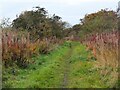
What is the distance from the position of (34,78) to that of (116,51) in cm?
317

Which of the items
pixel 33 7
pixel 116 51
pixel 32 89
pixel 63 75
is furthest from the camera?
pixel 33 7

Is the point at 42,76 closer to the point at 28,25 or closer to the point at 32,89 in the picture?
the point at 32,89

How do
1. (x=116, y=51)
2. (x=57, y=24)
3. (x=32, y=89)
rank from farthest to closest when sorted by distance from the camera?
(x=57, y=24)
(x=116, y=51)
(x=32, y=89)

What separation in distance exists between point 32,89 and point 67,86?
1.19 m

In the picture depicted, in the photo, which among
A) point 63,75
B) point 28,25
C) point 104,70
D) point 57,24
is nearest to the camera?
point 104,70

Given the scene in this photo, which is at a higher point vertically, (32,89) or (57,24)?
(57,24)

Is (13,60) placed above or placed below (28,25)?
below

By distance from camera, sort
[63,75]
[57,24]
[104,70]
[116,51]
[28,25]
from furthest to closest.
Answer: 1. [57,24]
2. [28,25]
3. [63,75]
4. [104,70]
5. [116,51]

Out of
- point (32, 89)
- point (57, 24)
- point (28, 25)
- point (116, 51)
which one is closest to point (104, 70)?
point (116, 51)

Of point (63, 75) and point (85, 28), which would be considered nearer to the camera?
point (63, 75)

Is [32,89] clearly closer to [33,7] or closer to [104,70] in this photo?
[104,70]

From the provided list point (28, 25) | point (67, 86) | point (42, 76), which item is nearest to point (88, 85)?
point (67, 86)

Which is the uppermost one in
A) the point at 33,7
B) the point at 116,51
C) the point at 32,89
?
the point at 33,7

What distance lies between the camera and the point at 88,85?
40.2 ft
